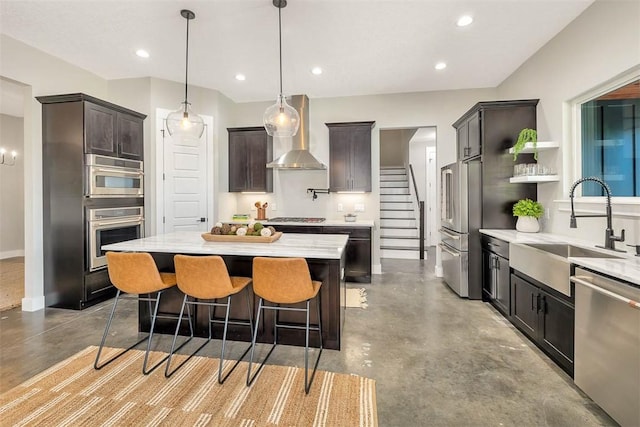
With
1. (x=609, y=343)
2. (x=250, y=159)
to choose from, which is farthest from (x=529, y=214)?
(x=250, y=159)

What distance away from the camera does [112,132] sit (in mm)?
3908

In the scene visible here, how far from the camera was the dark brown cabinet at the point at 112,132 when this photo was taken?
3605 mm

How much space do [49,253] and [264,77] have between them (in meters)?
3.66

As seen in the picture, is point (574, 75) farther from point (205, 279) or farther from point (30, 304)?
point (30, 304)

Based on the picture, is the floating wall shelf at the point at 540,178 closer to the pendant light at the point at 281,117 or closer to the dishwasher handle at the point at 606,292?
the dishwasher handle at the point at 606,292

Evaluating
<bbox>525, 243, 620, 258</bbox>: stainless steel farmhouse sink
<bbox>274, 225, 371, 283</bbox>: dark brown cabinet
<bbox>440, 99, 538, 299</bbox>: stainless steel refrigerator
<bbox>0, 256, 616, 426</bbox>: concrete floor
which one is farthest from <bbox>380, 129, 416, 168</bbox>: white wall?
<bbox>525, 243, 620, 258</bbox>: stainless steel farmhouse sink

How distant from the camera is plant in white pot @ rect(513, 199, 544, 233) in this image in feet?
11.4

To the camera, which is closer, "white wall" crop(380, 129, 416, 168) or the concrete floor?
the concrete floor

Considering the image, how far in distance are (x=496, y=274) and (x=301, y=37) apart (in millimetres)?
A: 3511

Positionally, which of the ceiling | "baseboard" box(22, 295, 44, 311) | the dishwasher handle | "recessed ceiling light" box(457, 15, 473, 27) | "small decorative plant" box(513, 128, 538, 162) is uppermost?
the ceiling

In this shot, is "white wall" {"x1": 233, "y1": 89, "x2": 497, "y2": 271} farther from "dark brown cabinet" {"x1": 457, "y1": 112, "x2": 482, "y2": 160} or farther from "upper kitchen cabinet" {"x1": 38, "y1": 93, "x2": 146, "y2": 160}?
"upper kitchen cabinet" {"x1": 38, "y1": 93, "x2": 146, "y2": 160}

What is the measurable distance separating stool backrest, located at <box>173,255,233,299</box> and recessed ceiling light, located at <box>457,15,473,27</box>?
10.7ft

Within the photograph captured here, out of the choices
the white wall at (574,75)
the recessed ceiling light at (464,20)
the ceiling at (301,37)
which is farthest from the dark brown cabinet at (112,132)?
the white wall at (574,75)

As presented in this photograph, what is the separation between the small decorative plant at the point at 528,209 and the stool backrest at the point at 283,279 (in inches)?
111
